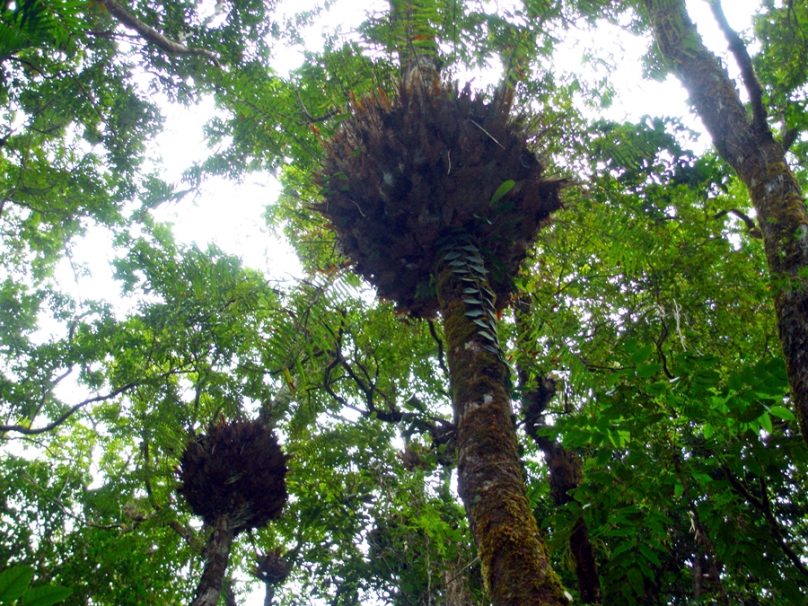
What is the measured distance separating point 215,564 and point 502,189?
489cm

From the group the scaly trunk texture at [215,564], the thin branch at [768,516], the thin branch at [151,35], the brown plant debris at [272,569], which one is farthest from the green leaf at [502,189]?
the brown plant debris at [272,569]

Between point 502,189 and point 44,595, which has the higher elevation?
point 502,189

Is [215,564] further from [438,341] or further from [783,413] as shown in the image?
[783,413]

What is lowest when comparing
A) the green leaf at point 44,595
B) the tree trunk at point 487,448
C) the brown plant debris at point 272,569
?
the green leaf at point 44,595

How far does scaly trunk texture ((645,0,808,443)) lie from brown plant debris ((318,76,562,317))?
4.41 ft

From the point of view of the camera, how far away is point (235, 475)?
6188 mm

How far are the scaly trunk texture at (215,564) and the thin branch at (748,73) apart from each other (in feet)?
20.0

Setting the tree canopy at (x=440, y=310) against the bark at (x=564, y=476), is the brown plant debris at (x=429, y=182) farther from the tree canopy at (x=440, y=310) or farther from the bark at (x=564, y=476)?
the bark at (x=564, y=476)

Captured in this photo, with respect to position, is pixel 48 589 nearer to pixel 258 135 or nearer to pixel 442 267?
pixel 442 267

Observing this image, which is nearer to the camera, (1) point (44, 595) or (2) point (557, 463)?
(1) point (44, 595)

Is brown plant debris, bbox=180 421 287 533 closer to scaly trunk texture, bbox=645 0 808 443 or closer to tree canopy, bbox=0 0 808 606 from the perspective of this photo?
tree canopy, bbox=0 0 808 606

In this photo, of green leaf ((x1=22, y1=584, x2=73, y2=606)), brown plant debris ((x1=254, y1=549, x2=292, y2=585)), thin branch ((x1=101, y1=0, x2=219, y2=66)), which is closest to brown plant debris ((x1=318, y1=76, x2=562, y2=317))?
green leaf ((x1=22, y1=584, x2=73, y2=606))

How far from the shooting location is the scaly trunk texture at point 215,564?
5367 mm

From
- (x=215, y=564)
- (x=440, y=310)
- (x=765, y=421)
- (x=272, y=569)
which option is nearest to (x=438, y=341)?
(x=440, y=310)
